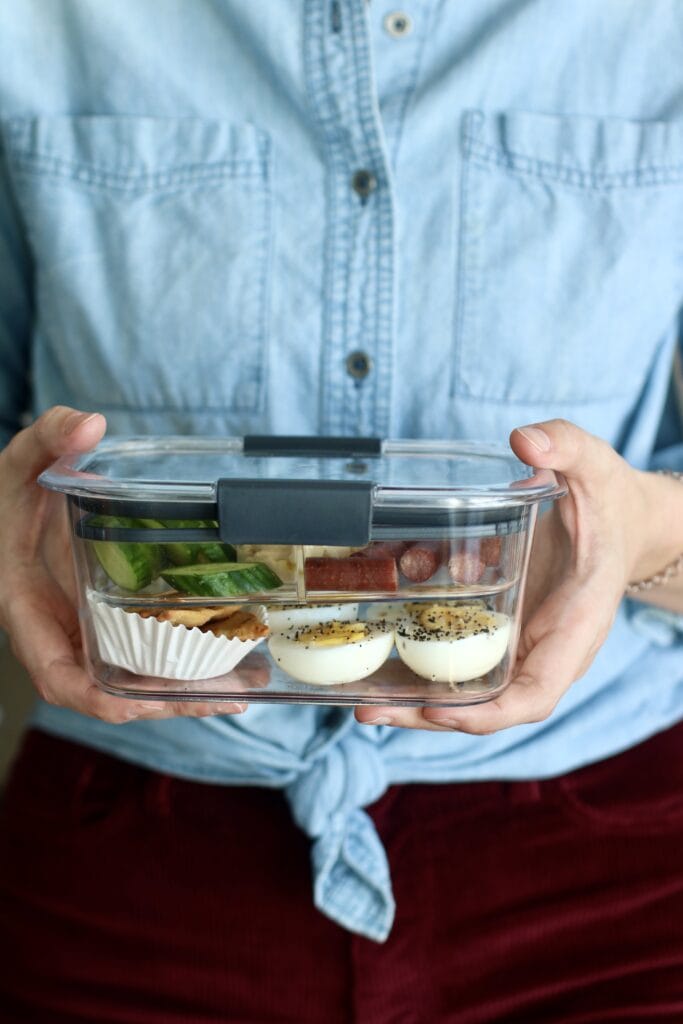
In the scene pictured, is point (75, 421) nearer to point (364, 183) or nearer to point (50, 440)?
point (50, 440)

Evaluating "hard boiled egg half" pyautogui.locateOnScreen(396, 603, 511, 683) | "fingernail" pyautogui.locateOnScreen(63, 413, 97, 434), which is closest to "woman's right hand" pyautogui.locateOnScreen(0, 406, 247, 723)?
"fingernail" pyautogui.locateOnScreen(63, 413, 97, 434)

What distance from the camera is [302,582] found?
535 millimetres

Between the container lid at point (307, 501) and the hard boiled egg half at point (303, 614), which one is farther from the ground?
the container lid at point (307, 501)

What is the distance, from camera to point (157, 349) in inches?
30.1

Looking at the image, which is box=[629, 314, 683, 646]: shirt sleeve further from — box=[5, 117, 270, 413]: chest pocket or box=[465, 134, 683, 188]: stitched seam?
box=[5, 117, 270, 413]: chest pocket

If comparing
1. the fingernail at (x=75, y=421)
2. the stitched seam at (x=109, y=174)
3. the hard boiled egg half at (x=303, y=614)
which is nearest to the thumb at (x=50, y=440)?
the fingernail at (x=75, y=421)

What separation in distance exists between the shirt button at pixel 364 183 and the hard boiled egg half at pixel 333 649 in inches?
12.7

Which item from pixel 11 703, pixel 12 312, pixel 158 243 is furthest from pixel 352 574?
pixel 11 703

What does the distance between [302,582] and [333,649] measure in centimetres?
4

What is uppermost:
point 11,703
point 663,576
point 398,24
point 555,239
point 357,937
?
point 398,24

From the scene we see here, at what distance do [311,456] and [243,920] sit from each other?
1.14 ft

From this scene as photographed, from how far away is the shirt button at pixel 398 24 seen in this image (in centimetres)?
71

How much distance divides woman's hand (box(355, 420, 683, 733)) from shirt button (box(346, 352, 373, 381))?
0.56 ft

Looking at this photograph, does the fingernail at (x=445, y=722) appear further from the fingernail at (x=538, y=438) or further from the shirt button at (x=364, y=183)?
the shirt button at (x=364, y=183)
